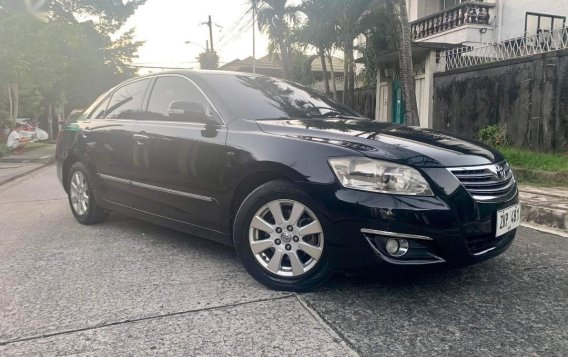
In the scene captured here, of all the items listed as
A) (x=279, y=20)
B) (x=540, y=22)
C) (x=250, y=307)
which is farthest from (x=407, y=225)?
(x=279, y=20)

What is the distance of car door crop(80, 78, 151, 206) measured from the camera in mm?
4598

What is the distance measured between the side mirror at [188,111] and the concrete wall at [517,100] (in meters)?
6.69

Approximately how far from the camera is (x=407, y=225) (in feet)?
9.40

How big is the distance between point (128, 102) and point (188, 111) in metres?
1.25

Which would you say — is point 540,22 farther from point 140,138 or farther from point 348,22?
point 140,138

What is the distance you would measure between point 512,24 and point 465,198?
14.6 meters

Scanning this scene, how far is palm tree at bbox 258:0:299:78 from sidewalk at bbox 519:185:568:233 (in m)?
12.9

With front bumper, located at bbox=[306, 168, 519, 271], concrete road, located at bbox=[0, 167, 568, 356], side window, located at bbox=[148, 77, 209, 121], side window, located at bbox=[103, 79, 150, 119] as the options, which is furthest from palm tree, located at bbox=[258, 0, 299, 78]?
front bumper, located at bbox=[306, 168, 519, 271]

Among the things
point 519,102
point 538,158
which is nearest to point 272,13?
point 519,102

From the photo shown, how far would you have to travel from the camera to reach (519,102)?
358 inches

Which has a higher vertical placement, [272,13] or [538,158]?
[272,13]

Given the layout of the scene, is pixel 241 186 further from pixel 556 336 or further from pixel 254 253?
pixel 556 336

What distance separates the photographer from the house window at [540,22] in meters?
15.5

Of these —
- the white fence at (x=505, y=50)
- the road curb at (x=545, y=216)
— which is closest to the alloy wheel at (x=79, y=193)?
the road curb at (x=545, y=216)
